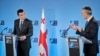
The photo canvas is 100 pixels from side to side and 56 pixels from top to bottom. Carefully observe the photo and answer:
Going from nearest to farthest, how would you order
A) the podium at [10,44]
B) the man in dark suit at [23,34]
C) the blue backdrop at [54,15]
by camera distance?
the podium at [10,44]
the man in dark suit at [23,34]
the blue backdrop at [54,15]

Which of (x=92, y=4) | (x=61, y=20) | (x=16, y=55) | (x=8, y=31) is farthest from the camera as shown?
(x=8, y=31)

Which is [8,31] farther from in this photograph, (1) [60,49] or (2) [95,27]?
(2) [95,27]

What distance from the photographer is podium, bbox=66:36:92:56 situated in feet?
13.1

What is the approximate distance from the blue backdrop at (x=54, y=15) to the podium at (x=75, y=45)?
1741mm

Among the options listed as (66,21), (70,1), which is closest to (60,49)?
(66,21)

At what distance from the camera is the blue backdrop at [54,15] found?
228 inches

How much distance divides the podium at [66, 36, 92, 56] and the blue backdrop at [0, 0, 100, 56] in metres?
1.74

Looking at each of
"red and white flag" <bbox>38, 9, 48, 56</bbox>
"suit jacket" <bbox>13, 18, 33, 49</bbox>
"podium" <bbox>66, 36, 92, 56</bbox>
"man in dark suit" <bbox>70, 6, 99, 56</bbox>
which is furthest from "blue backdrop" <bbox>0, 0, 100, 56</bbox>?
"podium" <bbox>66, 36, 92, 56</bbox>

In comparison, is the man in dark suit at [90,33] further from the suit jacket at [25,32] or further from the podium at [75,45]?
the suit jacket at [25,32]

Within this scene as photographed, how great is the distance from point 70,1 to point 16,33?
1.69 meters

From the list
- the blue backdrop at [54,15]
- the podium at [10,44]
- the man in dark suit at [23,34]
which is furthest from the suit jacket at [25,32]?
the blue backdrop at [54,15]

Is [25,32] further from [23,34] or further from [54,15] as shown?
[54,15]

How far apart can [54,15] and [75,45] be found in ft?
7.00

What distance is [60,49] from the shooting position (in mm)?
6055
